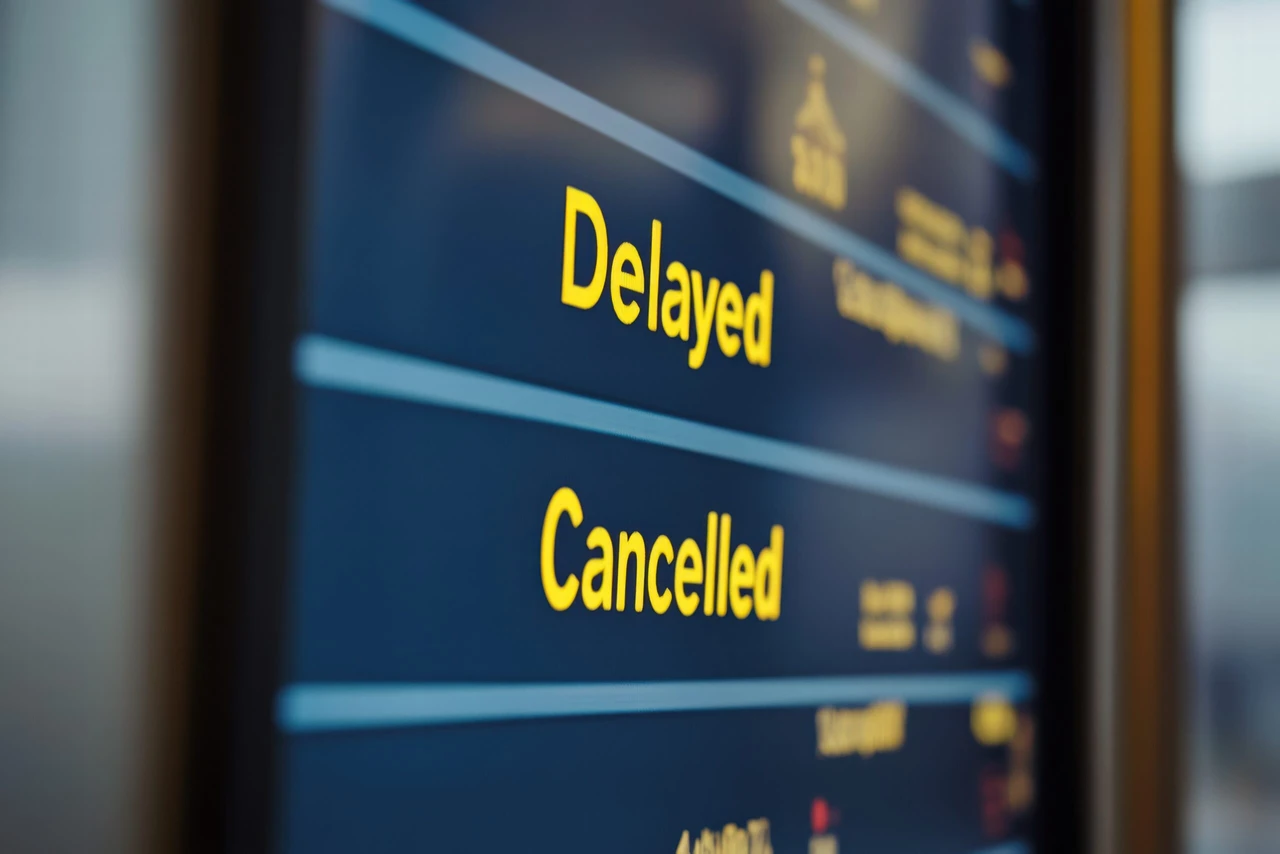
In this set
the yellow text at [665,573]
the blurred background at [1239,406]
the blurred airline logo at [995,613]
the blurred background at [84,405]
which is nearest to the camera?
the blurred background at [84,405]

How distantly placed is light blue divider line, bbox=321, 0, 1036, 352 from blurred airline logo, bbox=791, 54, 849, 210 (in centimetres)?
2

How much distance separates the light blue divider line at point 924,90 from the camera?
3.72 feet

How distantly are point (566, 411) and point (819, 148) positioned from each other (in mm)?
387

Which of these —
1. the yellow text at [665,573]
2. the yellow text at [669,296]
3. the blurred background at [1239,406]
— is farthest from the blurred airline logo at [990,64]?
the yellow text at [665,573]

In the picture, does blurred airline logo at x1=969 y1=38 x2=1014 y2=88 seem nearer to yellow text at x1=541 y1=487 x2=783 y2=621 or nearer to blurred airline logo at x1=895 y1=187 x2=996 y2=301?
blurred airline logo at x1=895 y1=187 x2=996 y2=301

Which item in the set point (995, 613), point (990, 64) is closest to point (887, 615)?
point (995, 613)

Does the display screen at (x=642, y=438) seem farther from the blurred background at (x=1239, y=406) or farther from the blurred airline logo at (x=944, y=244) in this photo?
the blurred background at (x=1239, y=406)

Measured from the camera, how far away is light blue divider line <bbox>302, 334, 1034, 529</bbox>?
0.69 metres

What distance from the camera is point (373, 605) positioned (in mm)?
703

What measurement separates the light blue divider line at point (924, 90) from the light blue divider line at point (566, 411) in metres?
0.32

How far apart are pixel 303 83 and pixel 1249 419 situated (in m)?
1.52

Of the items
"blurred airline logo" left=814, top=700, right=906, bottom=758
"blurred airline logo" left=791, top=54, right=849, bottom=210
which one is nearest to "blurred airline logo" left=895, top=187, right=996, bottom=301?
"blurred airline logo" left=791, top=54, right=849, bottom=210

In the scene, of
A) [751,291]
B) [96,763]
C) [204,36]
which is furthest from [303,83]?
[751,291]

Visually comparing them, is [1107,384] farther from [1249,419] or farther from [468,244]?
[468,244]
